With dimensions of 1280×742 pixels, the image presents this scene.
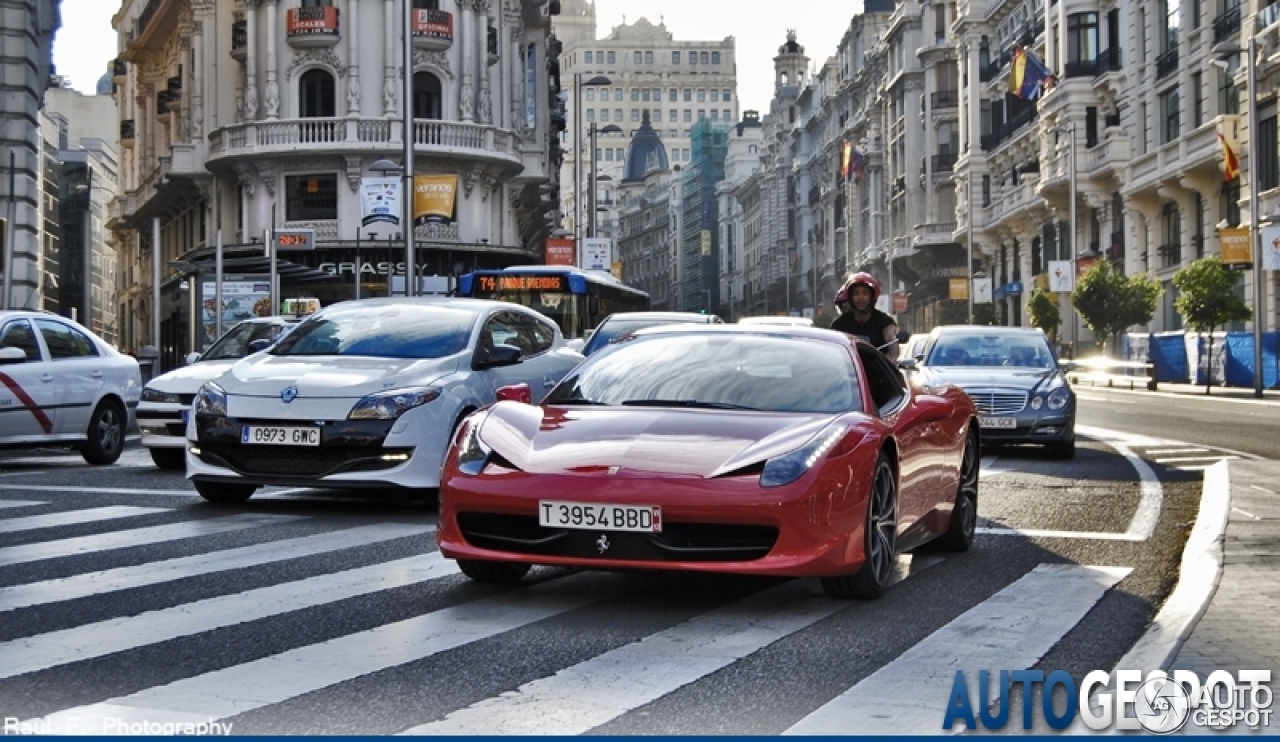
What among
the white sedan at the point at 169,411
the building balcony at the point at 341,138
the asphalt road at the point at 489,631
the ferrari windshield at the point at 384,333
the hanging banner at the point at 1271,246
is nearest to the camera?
the asphalt road at the point at 489,631

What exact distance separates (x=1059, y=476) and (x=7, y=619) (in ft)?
35.1

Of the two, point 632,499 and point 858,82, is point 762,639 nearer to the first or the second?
point 632,499

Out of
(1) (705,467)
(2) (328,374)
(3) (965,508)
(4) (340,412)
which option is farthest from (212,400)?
(1) (705,467)

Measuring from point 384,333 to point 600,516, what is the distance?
6196 millimetres

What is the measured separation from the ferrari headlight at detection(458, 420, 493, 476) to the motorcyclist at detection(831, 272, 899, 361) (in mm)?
5572

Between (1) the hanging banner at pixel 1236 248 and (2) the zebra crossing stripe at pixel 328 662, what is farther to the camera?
(1) the hanging banner at pixel 1236 248

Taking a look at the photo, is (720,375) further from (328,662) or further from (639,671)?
(328,662)

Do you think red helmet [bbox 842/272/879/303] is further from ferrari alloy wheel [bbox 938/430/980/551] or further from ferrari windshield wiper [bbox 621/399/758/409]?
ferrari windshield wiper [bbox 621/399/758/409]

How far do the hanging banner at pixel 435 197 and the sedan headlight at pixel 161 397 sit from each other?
3003 centimetres

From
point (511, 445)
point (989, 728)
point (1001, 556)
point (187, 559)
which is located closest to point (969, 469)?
point (1001, 556)

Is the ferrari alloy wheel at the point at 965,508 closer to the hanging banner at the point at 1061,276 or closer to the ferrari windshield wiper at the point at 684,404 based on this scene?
the ferrari windshield wiper at the point at 684,404

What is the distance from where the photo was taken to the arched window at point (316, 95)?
56.0 meters

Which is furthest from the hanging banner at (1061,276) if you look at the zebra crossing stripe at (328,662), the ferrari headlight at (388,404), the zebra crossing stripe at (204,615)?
the zebra crossing stripe at (328,662)

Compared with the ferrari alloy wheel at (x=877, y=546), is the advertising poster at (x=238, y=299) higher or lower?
higher
